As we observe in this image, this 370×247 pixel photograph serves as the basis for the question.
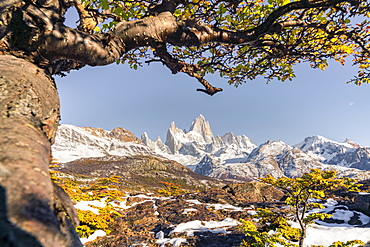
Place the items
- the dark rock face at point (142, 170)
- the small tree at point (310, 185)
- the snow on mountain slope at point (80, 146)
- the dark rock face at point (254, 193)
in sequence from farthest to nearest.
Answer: the snow on mountain slope at point (80, 146) → the dark rock face at point (142, 170) → the dark rock face at point (254, 193) → the small tree at point (310, 185)

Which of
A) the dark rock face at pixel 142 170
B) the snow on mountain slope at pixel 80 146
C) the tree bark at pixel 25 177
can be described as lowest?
the tree bark at pixel 25 177

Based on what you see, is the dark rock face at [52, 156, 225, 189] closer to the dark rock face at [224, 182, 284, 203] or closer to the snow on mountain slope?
the snow on mountain slope

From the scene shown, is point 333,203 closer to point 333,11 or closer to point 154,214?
point 154,214

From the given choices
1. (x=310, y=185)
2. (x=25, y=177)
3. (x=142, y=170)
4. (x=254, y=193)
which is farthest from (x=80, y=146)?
(x=25, y=177)

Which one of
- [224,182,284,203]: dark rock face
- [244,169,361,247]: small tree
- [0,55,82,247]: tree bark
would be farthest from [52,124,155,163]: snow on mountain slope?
[0,55,82,247]: tree bark

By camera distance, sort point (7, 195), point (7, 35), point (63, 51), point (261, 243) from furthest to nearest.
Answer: point (261, 243), point (63, 51), point (7, 35), point (7, 195)

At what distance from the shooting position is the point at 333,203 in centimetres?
1155

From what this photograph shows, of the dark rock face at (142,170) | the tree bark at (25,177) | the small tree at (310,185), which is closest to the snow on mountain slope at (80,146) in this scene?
the dark rock face at (142,170)

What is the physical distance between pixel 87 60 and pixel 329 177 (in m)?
5.54

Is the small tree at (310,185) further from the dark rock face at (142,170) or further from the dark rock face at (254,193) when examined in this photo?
the dark rock face at (142,170)

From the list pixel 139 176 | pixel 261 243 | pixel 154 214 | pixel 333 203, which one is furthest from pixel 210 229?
pixel 139 176

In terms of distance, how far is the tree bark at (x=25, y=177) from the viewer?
1.68 ft

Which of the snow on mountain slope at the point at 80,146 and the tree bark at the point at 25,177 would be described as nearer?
the tree bark at the point at 25,177

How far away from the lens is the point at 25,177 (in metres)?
0.65
